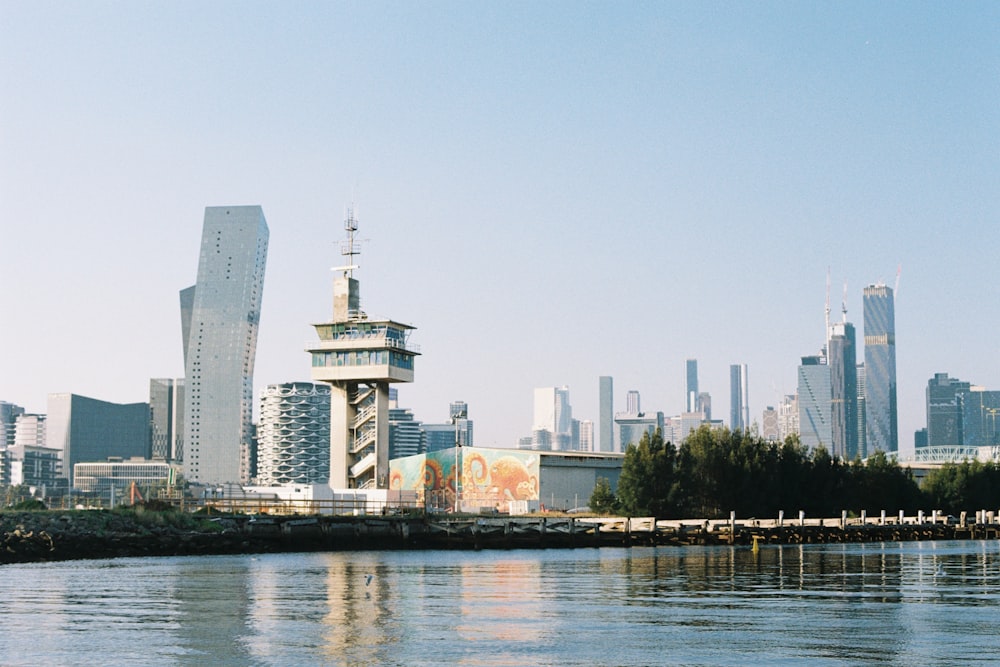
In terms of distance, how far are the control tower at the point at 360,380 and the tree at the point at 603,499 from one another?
24.5m

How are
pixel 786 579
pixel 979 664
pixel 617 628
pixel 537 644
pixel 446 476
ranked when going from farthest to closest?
pixel 446 476, pixel 786 579, pixel 617 628, pixel 537 644, pixel 979 664

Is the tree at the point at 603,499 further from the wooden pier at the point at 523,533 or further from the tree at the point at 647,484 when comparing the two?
the wooden pier at the point at 523,533

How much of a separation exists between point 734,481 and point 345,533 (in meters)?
51.0

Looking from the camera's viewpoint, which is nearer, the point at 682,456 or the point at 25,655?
the point at 25,655

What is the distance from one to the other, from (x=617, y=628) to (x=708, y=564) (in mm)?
33834

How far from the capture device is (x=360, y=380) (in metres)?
121

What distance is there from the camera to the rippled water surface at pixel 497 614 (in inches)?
1196

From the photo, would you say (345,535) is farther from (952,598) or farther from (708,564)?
(952,598)

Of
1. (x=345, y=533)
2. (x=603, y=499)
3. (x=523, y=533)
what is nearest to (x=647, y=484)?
(x=603, y=499)

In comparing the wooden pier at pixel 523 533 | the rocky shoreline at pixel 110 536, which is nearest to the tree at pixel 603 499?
the wooden pier at pixel 523 533

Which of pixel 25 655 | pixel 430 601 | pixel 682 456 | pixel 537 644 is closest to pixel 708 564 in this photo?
pixel 430 601

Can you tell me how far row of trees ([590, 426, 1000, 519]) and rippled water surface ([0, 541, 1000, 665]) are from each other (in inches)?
2346

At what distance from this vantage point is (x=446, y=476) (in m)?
146

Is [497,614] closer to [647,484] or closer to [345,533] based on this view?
[345,533]
